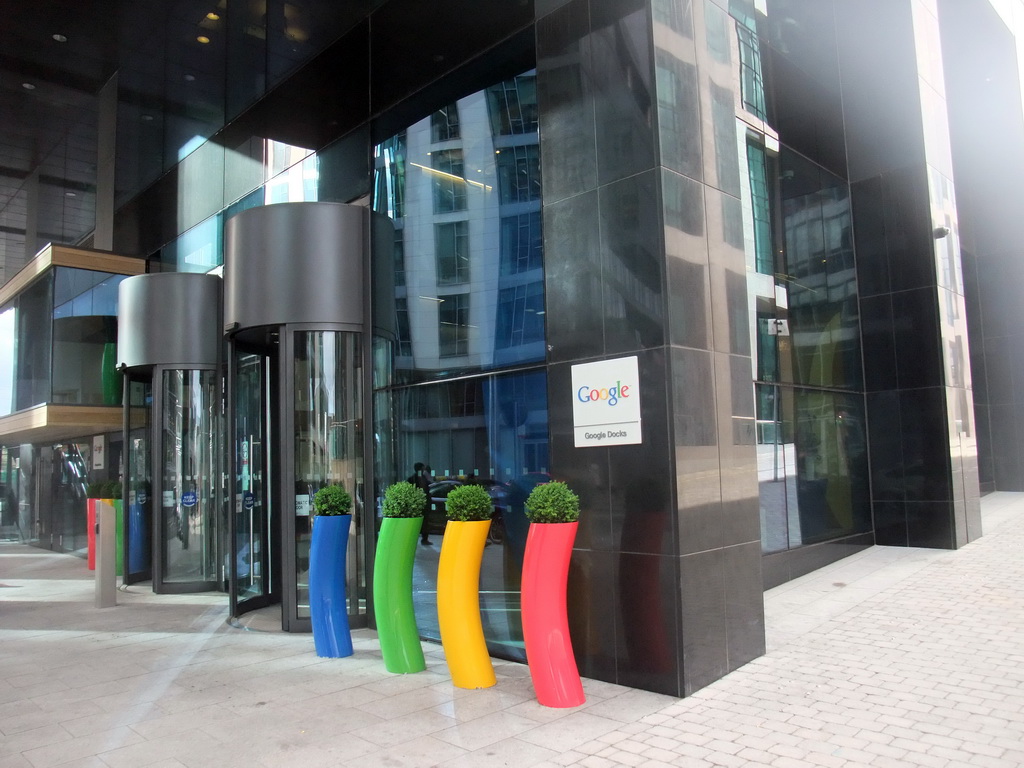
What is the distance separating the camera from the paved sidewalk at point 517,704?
4.41m

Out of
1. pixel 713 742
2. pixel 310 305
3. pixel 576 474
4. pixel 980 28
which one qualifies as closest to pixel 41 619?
pixel 310 305

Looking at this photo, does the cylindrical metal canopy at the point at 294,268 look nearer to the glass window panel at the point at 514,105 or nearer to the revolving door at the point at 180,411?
the glass window panel at the point at 514,105

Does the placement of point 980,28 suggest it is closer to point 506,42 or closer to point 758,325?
point 758,325

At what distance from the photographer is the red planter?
5.23 metres

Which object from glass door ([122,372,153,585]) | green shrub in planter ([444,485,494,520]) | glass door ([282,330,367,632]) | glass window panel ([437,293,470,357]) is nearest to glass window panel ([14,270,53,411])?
glass door ([122,372,153,585])

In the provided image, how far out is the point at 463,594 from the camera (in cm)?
568

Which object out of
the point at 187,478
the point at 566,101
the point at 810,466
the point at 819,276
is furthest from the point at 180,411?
the point at 819,276

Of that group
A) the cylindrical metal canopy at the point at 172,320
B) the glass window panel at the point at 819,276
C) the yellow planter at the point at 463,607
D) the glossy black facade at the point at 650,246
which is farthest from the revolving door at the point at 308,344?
the glass window panel at the point at 819,276

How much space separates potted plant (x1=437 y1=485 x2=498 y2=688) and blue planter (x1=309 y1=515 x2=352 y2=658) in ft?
4.47

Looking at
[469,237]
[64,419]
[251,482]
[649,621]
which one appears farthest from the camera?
[64,419]

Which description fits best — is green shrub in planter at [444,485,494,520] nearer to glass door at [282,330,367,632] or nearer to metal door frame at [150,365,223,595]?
glass door at [282,330,367,632]

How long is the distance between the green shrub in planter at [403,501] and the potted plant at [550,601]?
1.30m

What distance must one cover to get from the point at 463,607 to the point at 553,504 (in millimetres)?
1062

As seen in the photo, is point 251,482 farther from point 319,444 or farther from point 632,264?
point 632,264
